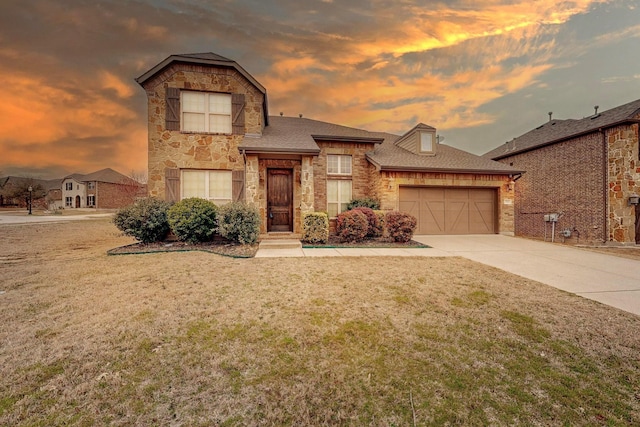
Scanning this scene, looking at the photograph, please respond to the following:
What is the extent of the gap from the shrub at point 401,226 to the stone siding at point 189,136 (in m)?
6.63

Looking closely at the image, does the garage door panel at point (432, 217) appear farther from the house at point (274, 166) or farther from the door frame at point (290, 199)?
the door frame at point (290, 199)

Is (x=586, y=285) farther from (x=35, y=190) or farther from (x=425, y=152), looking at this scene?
(x=35, y=190)

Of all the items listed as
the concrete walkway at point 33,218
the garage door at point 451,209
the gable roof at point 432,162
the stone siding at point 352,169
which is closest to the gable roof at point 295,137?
the stone siding at point 352,169

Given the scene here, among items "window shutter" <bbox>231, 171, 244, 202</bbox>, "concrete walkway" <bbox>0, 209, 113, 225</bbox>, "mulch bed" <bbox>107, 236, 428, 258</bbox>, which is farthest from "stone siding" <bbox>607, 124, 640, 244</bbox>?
"concrete walkway" <bbox>0, 209, 113, 225</bbox>

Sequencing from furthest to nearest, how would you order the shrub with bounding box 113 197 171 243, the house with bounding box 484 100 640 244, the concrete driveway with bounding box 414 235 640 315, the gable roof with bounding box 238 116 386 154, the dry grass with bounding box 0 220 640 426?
the house with bounding box 484 100 640 244 < the gable roof with bounding box 238 116 386 154 < the shrub with bounding box 113 197 171 243 < the concrete driveway with bounding box 414 235 640 315 < the dry grass with bounding box 0 220 640 426

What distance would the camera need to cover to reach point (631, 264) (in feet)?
22.5

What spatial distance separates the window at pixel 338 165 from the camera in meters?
11.6

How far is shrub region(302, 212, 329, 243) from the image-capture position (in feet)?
29.9

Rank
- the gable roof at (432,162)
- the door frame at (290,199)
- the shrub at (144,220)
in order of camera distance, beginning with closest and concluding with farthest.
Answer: the shrub at (144,220) < the door frame at (290,199) < the gable roof at (432,162)

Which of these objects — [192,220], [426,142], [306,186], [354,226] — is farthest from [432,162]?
[192,220]

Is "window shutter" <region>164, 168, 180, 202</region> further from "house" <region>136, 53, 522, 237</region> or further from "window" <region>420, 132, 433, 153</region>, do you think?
"window" <region>420, 132, 433, 153</region>

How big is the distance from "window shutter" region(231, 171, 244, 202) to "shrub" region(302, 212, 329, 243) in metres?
3.07

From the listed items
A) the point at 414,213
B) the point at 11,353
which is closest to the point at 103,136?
the point at 11,353

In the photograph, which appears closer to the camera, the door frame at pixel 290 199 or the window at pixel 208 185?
the window at pixel 208 185
